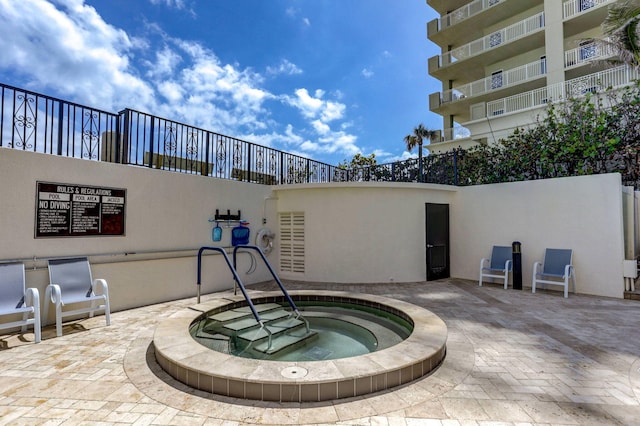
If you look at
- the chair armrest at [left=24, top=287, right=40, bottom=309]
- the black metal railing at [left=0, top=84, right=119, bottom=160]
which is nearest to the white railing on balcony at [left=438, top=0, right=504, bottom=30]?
the black metal railing at [left=0, top=84, right=119, bottom=160]

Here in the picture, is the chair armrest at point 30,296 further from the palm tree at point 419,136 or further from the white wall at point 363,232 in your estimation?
the palm tree at point 419,136

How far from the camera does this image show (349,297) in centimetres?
575

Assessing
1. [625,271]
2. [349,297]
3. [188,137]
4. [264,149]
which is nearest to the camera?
[349,297]

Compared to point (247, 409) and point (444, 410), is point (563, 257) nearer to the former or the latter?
point (444, 410)

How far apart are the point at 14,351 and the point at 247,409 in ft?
11.1

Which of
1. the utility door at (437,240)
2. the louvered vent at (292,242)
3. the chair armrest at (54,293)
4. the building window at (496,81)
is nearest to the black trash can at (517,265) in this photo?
the utility door at (437,240)

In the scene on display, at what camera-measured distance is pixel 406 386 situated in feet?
9.40

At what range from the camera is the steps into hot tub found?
4117 mm

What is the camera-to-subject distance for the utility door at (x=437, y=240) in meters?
8.57

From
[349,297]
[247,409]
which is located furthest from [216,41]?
[247,409]

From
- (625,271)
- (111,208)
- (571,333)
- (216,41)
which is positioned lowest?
(571,333)

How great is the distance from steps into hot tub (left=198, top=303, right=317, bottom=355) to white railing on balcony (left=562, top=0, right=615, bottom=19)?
61.7 ft

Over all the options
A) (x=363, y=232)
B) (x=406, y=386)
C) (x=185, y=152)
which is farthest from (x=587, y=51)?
(x=406, y=386)

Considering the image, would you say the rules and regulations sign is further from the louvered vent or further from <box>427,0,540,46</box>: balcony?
<box>427,0,540,46</box>: balcony
